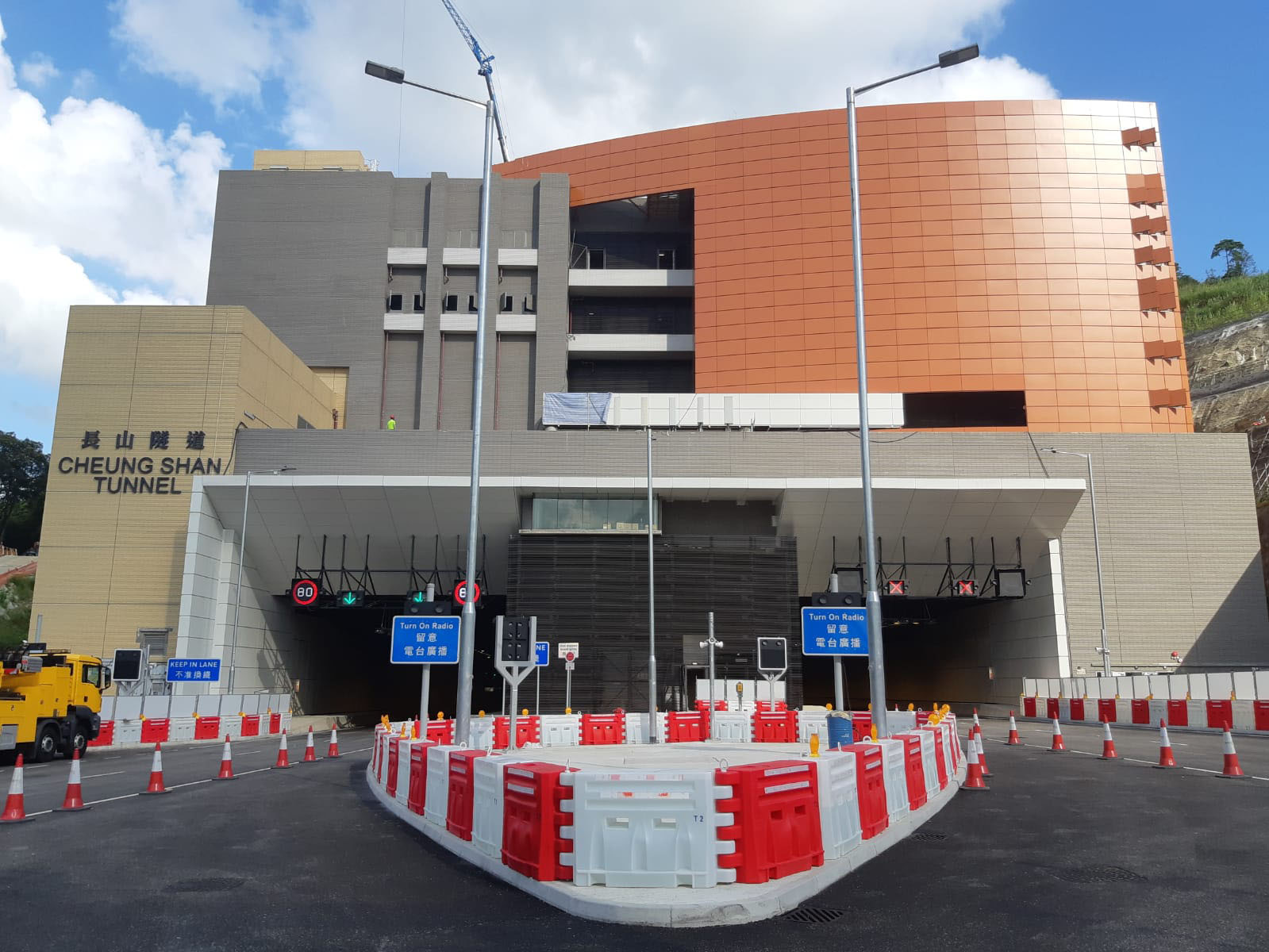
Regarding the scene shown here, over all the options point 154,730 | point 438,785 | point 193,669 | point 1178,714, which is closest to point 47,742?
point 154,730

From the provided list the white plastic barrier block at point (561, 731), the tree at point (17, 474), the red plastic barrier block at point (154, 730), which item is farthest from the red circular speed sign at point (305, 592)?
the tree at point (17, 474)

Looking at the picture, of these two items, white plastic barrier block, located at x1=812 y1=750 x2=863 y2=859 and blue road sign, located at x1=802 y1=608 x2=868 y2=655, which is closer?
white plastic barrier block, located at x1=812 y1=750 x2=863 y2=859

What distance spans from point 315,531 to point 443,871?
39.5m

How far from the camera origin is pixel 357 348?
199 feet

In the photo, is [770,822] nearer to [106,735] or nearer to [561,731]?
[561,731]

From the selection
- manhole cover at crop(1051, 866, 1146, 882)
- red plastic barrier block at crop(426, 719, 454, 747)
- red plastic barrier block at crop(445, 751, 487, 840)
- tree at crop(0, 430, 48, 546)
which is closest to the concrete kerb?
red plastic barrier block at crop(445, 751, 487, 840)

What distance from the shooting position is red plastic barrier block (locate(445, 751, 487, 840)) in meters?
10.8

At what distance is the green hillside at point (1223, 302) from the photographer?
9200cm

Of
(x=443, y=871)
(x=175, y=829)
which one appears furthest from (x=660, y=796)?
(x=175, y=829)

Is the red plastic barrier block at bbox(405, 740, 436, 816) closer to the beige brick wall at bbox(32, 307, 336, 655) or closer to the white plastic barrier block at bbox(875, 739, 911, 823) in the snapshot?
the white plastic barrier block at bbox(875, 739, 911, 823)

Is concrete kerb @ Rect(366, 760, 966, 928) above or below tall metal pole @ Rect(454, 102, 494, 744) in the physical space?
below

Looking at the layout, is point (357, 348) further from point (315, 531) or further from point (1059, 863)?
point (1059, 863)

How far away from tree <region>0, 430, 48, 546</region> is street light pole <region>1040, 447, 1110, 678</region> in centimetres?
8549

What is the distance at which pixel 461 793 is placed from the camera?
438 inches
